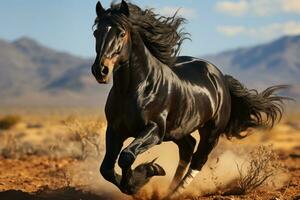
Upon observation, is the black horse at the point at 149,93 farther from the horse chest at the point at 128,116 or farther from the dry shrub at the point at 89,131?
the dry shrub at the point at 89,131

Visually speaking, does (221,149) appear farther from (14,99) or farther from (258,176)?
(14,99)

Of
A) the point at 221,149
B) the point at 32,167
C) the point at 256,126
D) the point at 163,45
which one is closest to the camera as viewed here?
the point at 163,45

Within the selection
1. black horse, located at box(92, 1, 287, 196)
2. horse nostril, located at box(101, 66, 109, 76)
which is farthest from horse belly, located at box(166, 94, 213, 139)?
horse nostril, located at box(101, 66, 109, 76)

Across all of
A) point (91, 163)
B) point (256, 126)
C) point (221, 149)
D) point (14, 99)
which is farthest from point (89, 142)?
point (14, 99)

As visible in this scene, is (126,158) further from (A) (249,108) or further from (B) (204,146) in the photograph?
(A) (249,108)

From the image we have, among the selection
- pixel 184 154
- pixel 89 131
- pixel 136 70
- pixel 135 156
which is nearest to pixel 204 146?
pixel 184 154

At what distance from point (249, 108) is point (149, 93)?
328cm

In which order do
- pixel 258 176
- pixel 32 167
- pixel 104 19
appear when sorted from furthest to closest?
pixel 32 167 < pixel 258 176 < pixel 104 19

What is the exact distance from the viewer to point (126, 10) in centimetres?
658

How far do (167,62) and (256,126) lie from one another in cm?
302

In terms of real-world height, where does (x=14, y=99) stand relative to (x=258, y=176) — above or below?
below

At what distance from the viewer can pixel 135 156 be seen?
6.44 metres

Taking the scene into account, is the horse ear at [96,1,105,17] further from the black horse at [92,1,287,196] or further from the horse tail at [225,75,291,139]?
the horse tail at [225,75,291,139]

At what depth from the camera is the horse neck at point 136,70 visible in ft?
21.9
